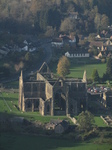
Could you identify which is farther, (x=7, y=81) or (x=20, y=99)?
(x=7, y=81)

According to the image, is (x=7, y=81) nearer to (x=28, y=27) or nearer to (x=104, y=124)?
(x=104, y=124)

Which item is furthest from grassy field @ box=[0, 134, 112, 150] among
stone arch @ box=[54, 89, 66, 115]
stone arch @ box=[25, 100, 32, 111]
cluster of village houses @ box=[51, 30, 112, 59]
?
cluster of village houses @ box=[51, 30, 112, 59]

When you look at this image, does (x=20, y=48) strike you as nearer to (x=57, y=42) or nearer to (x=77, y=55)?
(x=77, y=55)

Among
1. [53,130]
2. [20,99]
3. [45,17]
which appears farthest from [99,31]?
[53,130]

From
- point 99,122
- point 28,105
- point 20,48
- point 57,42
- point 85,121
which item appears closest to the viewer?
point 85,121

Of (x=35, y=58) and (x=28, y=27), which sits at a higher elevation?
(x=28, y=27)

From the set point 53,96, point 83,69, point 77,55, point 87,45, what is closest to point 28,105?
point 53,96

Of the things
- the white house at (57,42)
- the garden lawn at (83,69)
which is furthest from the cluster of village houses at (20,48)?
the garden lawn at (83,69)
